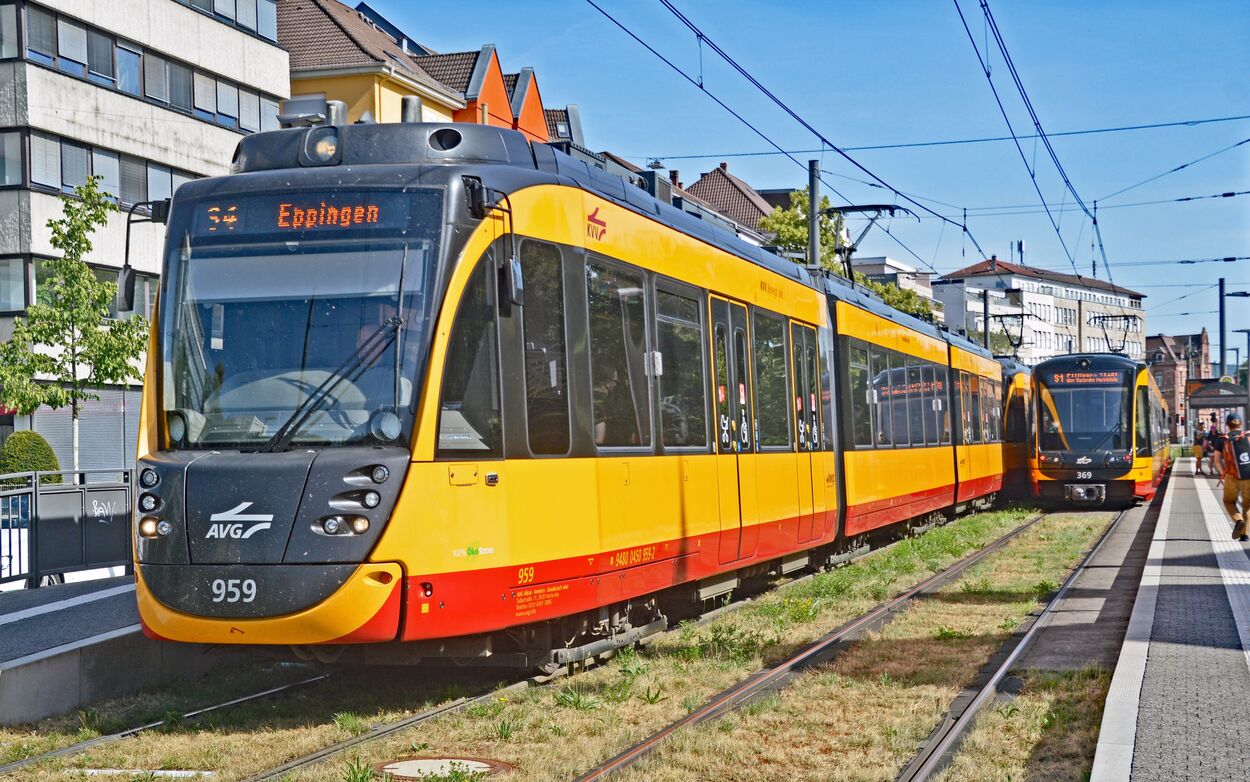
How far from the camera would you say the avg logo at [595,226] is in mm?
9812

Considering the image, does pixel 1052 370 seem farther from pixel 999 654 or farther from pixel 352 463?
pixel 352 463

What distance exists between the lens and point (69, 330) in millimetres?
27328

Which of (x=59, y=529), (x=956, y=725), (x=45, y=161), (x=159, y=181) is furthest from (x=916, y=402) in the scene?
(x=159, y=181)

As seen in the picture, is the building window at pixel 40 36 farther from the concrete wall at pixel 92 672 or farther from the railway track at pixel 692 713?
the concrete wall at pixel 92 672

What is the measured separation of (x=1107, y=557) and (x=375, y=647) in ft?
43.9

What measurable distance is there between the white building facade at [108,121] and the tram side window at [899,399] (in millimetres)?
18198

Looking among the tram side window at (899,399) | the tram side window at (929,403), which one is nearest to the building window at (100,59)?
the tram side window at (929,403)

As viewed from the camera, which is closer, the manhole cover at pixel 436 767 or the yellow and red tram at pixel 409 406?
the manhole cover at pixel 436 767

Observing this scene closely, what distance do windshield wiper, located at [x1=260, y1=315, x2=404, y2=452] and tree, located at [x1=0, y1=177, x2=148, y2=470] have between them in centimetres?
1985

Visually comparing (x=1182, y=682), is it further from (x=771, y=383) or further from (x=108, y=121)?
(x=108, y=121)

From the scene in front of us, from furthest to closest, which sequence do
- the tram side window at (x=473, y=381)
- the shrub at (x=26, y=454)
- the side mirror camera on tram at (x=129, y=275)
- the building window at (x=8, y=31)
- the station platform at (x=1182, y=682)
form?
the building window at (x=8, y=31) < the shrub at (x=26, y=454) < the side mirror camera on tram at (x=129, y=275) < the tram side window at (x=473, y=381) < the station platform at (x=1182, y=682)

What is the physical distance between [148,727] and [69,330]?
2056cm

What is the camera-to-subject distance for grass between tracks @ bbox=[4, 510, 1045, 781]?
7.51 meters

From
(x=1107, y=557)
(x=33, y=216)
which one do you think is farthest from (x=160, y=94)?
(x=1107, y=557)
